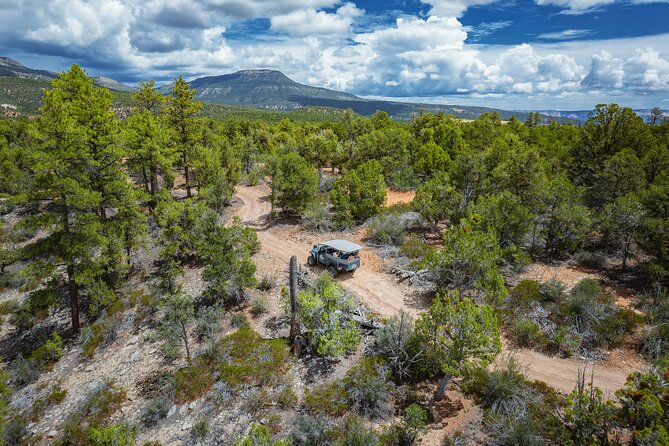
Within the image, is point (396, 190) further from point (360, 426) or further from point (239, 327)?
point (360, 426)

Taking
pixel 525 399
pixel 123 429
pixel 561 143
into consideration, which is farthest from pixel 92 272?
pixel 561 143

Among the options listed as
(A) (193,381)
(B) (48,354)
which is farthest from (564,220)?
(B) (48,354)

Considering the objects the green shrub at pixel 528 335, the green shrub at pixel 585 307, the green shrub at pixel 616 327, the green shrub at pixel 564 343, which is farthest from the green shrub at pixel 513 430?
the green shrub at pixel 585 307

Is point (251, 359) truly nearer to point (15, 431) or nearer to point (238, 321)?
point (238, 321)

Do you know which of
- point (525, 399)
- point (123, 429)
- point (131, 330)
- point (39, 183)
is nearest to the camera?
point (123, 429)

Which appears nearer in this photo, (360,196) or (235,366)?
(235,366)

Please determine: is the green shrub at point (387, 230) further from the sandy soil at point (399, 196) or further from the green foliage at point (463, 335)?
the green foliage at point (463, 335)
